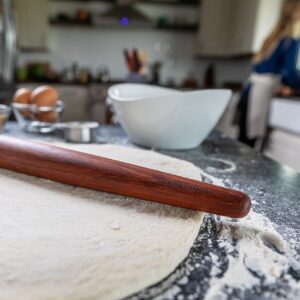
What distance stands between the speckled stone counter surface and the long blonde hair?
1834mm

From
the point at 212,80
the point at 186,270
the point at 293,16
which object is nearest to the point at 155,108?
the point at 186,270

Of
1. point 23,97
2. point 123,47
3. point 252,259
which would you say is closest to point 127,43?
point 123,47

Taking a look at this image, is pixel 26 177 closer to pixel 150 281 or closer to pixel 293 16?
pixel 150 281

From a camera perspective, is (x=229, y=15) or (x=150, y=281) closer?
(x=150, y=281)

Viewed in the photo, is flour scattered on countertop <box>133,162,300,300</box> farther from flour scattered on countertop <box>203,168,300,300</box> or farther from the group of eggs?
the group of eggs

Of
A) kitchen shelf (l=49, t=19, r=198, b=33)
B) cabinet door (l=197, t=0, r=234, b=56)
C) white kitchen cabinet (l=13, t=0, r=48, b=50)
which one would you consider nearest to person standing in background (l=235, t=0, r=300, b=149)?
cabinet door (l=197, t=0, r=234, b=56)

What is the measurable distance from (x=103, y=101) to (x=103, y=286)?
2.61m

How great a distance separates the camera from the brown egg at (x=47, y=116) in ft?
2.77

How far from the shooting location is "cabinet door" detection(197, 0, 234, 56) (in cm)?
295

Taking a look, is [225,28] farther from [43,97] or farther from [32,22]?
[43,97]

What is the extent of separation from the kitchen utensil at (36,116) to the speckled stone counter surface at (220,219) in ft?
0.13

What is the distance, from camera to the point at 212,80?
A: 319 centimetres

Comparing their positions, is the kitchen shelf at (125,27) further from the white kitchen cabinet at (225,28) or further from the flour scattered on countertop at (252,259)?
the flour scattered on countertop at (252,259)

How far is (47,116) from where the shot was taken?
2.80 ft
